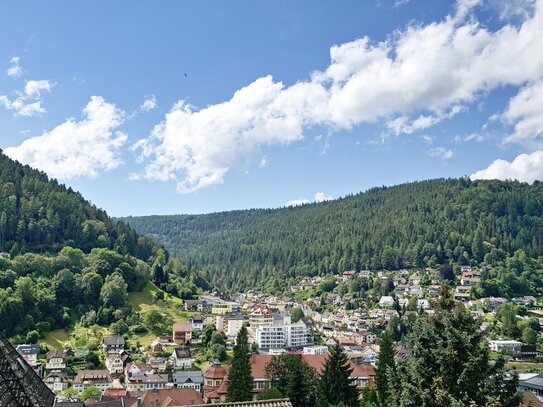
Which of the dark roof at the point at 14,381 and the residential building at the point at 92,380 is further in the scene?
the residential building at the point at 92,380

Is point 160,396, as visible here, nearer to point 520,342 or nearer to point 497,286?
point 520,342

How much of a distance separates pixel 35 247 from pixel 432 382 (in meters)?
123

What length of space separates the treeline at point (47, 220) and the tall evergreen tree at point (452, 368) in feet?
382

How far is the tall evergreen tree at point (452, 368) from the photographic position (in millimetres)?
12461

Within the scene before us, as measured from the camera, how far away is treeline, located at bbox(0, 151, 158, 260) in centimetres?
12144

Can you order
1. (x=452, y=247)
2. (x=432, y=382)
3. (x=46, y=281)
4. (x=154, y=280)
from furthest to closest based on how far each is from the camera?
(x=452, y=247), (x=154, y=280), (x=46, y=281), (x=432, y=382)

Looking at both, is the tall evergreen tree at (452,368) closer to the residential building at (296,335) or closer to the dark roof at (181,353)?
the dark roof at (181,353)

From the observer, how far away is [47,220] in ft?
417

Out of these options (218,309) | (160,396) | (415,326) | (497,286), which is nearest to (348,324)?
(218,309)

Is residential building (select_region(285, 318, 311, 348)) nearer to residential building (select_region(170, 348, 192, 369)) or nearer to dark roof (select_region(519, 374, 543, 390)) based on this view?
residential building (select_region(170, 348, 192, 369))

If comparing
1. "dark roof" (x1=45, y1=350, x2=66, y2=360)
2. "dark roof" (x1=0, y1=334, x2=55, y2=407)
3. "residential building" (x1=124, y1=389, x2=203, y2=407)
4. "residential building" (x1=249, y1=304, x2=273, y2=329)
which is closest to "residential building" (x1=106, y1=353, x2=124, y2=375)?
"dark roof" (x1=45, y1=350, x2=66, y2=360)

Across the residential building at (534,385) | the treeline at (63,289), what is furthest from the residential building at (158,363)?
the residential building at (534,385)

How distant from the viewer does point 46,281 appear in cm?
10250

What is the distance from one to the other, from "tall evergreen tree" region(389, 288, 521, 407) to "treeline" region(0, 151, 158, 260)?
116300 mm
